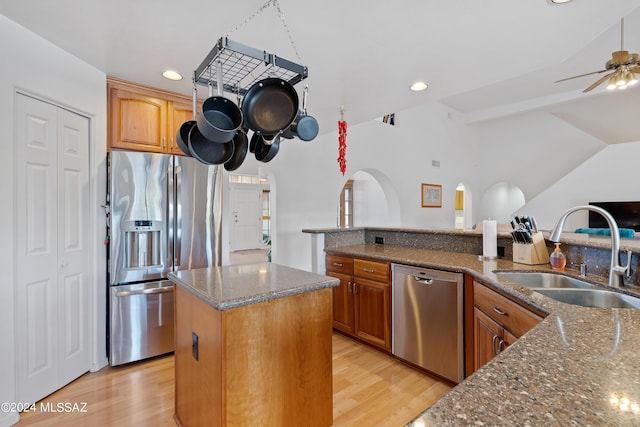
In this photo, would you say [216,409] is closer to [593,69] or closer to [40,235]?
[40,235]

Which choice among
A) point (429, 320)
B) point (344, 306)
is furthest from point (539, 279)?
point (344, 306)

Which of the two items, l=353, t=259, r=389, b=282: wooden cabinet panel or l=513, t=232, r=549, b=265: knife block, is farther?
l=353, t=259, r=389, b=282: wooden cabinet panel

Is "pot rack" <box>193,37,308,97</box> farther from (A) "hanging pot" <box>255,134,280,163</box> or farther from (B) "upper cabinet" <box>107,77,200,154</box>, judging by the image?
(B) "upper cabinet" <box>107,77,200,154</box>

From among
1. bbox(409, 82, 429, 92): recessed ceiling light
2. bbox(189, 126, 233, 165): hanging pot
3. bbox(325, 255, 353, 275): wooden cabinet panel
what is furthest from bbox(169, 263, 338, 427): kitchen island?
bbox(409, 82, 429, 92): recessed ceiling light

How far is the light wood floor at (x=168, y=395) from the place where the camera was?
6.22 ft

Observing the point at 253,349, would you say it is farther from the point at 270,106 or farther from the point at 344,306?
the point at 344,306

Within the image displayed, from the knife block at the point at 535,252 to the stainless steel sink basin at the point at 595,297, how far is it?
23.6 inches

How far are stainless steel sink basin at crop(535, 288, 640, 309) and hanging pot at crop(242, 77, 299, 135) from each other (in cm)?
163

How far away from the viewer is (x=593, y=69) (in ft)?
16.0

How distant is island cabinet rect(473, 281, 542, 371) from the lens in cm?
150

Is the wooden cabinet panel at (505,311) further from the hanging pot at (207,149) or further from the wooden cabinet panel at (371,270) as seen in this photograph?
the hanging pot at (207,149)

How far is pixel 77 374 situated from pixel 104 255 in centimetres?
90

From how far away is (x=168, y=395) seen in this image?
2154 millimetres

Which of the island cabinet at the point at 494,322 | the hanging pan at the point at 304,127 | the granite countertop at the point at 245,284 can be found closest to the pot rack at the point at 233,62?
the hanging pan at the point at 304,127
